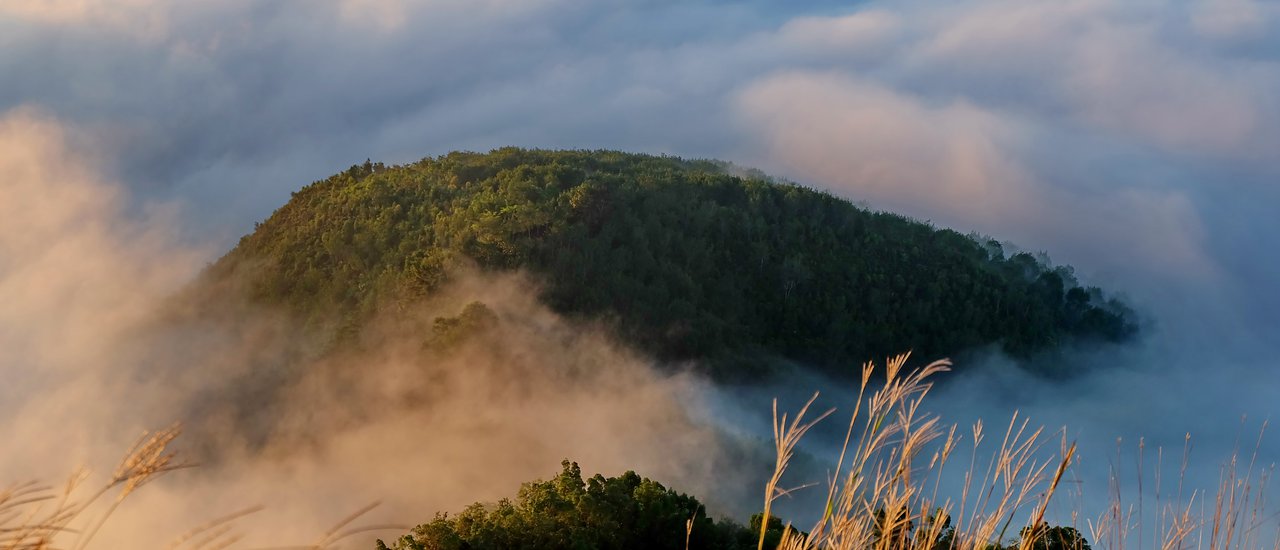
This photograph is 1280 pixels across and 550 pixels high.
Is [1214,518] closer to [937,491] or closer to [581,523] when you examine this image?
[937,491]

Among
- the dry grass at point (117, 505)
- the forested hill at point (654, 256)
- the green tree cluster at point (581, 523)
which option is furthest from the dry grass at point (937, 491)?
the forested hill at point (654, 256)

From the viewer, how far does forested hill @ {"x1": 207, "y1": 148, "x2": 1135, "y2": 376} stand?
60.0m

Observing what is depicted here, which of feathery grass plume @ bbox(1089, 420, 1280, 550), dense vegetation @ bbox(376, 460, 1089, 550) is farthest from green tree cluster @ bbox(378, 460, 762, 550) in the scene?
feathery grass plume @ bbox(1089, 420, 1280, 550)

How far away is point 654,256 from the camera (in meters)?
63.7

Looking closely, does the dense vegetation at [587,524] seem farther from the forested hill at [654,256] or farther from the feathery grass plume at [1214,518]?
the forested hill at [654,256]

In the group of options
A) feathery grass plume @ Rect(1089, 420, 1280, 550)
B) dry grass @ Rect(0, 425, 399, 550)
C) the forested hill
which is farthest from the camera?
the forested hill

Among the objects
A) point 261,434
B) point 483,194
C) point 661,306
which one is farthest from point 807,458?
point 261,434

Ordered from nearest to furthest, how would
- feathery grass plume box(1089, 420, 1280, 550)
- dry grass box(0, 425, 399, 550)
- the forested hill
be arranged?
dry grass box(0, 425, 399, 550), feathery grass plume box(1089, 420, 1280, 550), the forested hill

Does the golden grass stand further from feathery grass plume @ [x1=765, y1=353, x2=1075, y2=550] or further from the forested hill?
the forested hill

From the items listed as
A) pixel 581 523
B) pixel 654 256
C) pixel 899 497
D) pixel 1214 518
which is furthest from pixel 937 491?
pixel 654 256

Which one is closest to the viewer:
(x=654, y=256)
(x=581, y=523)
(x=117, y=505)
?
(x=117, y=505)

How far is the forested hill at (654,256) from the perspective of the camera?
6003cm

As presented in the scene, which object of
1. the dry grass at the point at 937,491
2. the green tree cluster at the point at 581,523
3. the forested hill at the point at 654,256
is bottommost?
the green tree cluster at the point at 581,523

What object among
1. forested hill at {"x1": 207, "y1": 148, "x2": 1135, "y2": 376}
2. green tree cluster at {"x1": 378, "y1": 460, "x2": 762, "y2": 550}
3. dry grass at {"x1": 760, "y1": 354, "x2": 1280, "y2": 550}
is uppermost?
forested hill at {"x1": 207, "y1": 148, "x2": 1135, "y2": 376}
